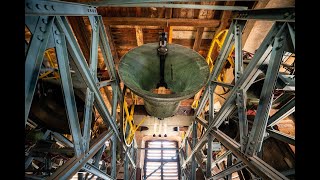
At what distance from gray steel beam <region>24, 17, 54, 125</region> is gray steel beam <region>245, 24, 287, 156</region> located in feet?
7.16

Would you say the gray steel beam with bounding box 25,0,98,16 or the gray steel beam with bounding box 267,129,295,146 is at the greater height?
the gray steel beam with bounding box 25,0,98,16

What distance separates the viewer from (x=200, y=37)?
645 cm

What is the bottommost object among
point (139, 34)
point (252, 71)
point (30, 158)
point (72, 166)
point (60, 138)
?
point (72, 166)

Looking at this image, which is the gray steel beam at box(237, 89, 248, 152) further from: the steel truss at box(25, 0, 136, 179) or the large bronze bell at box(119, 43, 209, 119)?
the steel truss at box(25, 0, 136, 179)

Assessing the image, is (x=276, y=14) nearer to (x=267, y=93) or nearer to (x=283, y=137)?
(x=267, y=93)

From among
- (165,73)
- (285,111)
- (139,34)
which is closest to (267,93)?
(285,111)

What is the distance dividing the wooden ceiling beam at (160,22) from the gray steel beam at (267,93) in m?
3.79

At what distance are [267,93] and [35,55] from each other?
7.38 feet

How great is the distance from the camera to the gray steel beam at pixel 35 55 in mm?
1662

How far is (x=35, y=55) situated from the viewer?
1.76 metres

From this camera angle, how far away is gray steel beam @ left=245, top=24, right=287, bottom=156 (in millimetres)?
2195

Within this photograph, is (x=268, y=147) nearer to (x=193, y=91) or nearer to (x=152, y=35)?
(x=193, y=91)

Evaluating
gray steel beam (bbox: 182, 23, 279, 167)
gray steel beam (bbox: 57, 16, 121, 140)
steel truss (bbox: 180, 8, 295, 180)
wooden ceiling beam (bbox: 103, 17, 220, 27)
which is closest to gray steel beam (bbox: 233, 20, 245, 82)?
steel truss (bbox: 180, 8, 295, 180)
